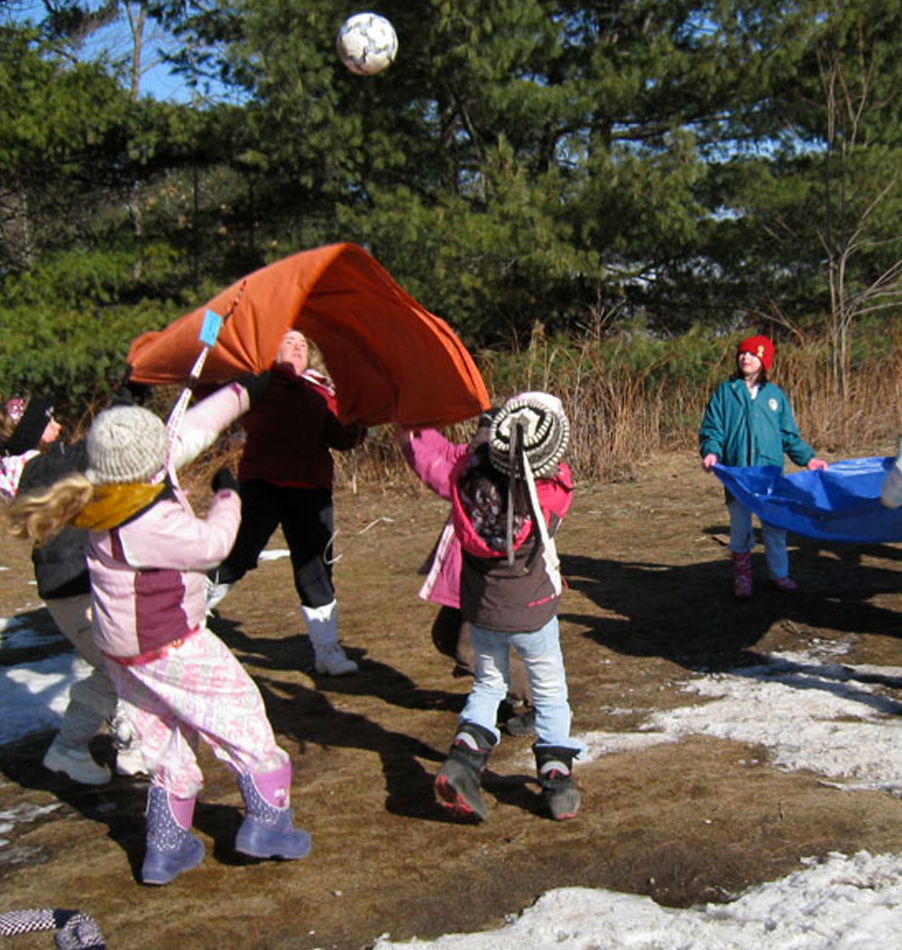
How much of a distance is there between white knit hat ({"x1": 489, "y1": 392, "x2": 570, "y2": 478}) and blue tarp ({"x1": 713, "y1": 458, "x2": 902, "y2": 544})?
253 centimetres

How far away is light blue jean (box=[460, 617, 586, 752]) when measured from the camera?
13.2 feet

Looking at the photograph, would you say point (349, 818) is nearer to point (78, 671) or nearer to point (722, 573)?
point (78, 671)

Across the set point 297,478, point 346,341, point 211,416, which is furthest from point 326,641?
point 211,416

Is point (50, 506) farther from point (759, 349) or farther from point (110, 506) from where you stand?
point (759, 349)

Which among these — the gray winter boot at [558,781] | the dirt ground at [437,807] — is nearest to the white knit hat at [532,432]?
the gray winter boot at [558,781]

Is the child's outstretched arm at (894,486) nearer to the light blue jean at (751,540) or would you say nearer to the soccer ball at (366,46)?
the light blue jean at (751,540)

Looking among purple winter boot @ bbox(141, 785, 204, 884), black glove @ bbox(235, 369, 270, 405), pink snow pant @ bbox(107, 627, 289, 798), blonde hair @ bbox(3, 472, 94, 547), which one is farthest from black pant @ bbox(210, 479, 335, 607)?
blonde hair @ bbox(3, 472, 94, 547)

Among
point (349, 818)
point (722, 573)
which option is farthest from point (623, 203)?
point (349, 818)

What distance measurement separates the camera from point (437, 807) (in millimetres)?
4145

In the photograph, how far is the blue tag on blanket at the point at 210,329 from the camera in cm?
407

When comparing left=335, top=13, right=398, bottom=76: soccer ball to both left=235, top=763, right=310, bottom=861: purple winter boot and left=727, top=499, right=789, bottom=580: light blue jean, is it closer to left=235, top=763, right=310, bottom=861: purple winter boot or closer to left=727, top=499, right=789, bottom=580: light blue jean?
left=727, top=499, right=789, bottom=580: light blue jean

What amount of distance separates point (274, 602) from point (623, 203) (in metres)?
7.85

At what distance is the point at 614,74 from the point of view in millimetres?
14688

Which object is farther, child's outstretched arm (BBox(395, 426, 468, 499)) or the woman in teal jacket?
the woman in teal jacket
